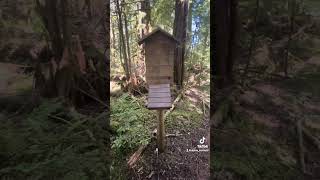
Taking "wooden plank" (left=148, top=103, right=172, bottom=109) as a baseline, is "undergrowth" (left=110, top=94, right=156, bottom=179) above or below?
below

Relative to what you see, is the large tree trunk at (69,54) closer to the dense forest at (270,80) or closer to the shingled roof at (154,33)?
the shingled roof at (154,33)

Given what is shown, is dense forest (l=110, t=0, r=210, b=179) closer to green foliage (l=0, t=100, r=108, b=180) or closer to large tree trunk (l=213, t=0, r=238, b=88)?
green foliage (l=0, t=100, r=108, b=180)

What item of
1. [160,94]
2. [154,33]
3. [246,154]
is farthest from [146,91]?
[246,154]

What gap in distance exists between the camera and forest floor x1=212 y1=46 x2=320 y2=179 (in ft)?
11.4

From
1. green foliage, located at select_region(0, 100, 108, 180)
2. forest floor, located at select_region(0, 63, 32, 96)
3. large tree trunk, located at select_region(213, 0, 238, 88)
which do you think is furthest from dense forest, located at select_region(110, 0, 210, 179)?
forest floor, located at select_region(0, 63, 32, 96)

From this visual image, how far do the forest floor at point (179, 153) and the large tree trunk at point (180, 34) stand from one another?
10.3 inches

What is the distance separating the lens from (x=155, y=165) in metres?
3.09

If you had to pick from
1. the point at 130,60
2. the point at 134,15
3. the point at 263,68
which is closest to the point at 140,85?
the point at 130,60

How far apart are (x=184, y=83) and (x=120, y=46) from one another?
0.53m

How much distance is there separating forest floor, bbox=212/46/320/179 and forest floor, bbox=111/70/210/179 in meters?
0.36

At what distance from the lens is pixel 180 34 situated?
3.14m

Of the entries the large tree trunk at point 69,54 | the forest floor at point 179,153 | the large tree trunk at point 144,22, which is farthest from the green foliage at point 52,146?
the large tree trunk at point 144,22

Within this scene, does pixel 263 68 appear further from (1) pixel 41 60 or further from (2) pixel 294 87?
(1) pixel 41 60

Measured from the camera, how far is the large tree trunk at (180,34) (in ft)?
10.3
